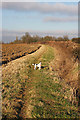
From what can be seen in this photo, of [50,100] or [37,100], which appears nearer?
[37,100]

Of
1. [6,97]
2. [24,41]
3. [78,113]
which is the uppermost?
[24,41]

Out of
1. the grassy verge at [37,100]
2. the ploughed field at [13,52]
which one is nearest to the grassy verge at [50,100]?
the grassy verge at [37,100]

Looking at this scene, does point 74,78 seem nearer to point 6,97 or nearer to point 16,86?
point 16,86

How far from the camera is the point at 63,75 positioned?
8.69 m

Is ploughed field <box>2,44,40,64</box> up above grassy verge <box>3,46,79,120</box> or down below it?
above

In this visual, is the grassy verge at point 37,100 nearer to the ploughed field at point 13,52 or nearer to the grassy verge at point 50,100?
the grassy verge at point 50,100

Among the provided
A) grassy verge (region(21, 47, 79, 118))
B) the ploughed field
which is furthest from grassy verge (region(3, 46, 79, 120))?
the ploughed field

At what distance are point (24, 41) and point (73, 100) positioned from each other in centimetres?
5610

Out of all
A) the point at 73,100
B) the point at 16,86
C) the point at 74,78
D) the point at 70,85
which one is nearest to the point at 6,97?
the point at 16,86

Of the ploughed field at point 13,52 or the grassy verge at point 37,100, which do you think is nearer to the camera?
the grassy verge at point 37,100

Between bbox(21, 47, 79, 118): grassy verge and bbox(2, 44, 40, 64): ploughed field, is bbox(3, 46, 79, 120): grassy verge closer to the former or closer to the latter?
bbox(21, 47, 79, 118): grassy verge

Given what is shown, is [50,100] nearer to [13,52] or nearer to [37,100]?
[37,100]

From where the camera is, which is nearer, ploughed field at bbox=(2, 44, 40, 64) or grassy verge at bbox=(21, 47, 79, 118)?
grassy verge at bbox=(21, 47, 79, 118)

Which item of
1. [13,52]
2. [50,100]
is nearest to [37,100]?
[50,100]
